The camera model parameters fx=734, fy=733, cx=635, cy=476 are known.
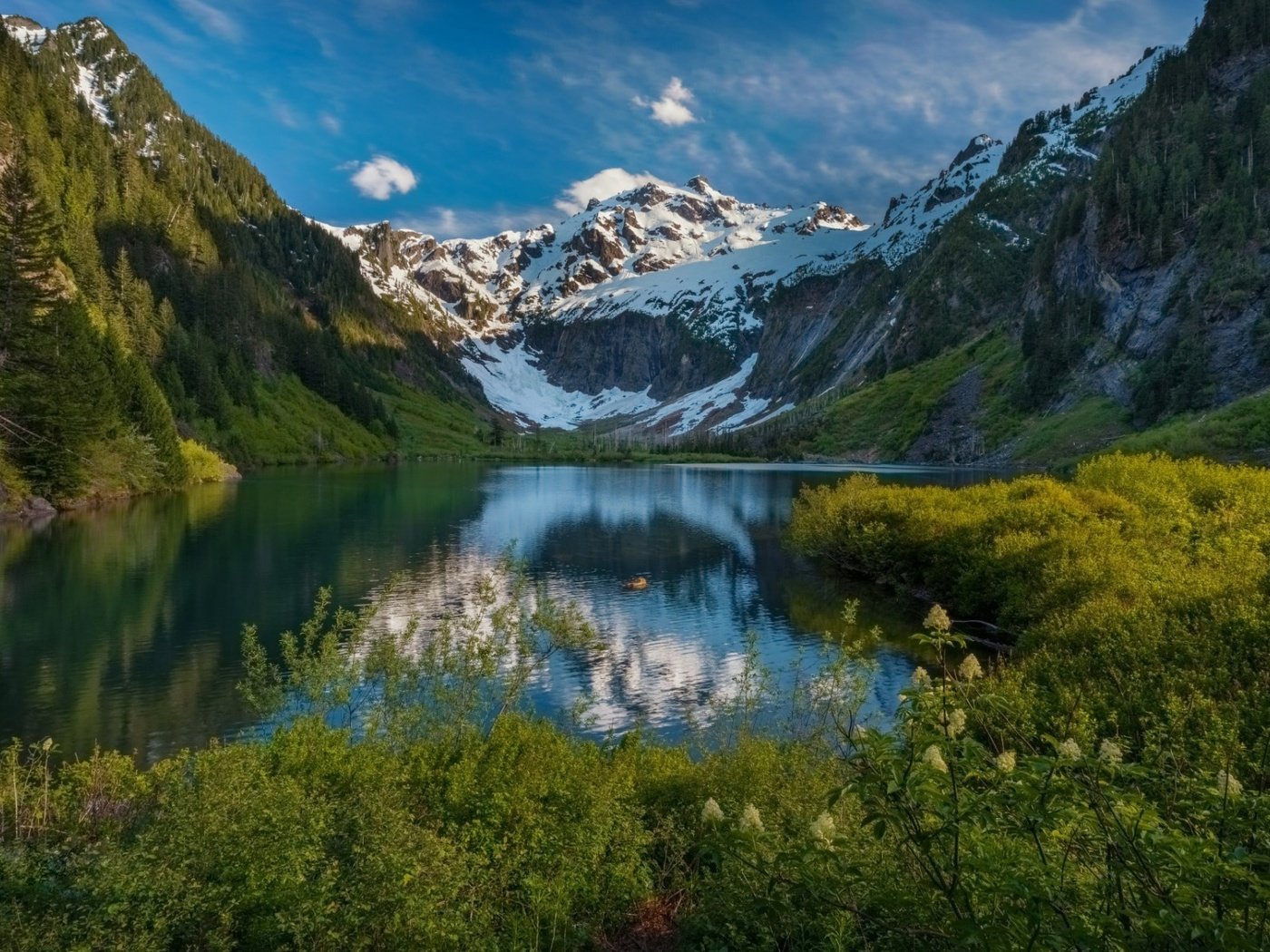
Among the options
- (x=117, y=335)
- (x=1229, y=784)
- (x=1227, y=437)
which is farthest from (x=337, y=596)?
(x=117, y=335)

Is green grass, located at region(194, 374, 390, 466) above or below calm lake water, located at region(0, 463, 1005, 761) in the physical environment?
above

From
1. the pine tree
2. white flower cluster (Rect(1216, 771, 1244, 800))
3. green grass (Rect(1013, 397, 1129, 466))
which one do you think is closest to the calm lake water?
white flower cluster (Rect(1216, 771, 1244, 800))

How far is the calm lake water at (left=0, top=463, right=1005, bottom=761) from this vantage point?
2489 cm

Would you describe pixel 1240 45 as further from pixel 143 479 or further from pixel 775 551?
pixel 143 479

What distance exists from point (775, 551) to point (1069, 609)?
104 feet

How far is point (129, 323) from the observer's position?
126312 mm

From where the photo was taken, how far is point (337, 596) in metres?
39.2

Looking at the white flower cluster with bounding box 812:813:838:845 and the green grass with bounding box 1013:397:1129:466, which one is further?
the green grass with bounding box 1013:397:1129:466

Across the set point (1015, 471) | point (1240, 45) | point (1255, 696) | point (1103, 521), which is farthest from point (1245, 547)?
point (1240, 45)

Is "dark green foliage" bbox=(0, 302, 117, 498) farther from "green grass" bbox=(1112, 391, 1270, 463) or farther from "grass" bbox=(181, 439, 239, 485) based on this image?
"green grass" bbox=(1112, 391, 1270, 463)

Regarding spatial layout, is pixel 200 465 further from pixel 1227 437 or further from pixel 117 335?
pixel 1227 437

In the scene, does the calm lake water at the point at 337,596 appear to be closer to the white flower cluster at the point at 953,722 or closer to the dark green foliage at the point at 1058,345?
the white flower cluster at the point at 953,722

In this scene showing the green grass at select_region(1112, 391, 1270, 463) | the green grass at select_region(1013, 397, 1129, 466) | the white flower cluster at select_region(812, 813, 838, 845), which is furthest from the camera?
the green grass at select_region(1013, 397, 1129, 466)

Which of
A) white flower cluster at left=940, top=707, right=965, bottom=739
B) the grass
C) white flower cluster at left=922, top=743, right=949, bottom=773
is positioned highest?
white flower cluster at left=940, top=707, right=965, bottom=739
